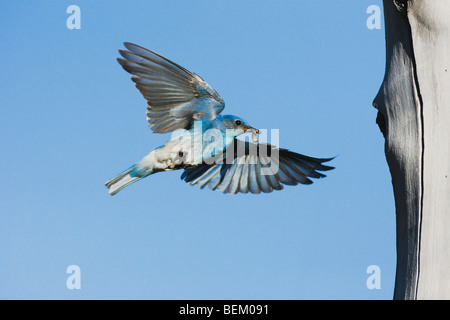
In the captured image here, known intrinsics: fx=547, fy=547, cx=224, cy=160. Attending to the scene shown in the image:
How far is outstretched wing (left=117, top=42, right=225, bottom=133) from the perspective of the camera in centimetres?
412

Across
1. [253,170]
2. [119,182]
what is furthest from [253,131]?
[119,182]

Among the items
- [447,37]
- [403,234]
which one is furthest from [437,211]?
[447,37]

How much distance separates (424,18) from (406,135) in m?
0.62

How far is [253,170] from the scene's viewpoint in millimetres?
4758

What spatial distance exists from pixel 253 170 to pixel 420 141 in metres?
2.15

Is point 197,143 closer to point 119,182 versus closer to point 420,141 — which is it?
point 119,182

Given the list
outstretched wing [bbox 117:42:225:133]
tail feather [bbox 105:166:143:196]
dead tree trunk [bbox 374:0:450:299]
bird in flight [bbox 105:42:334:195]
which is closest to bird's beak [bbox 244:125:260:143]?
bird in flight [bbox 105:42:334:195]

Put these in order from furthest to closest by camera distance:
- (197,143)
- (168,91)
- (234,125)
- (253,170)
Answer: (253,170), (168,91), (234,125), (197,143)

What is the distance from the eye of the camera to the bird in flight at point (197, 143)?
13.0ft

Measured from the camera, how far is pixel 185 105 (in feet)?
13.8

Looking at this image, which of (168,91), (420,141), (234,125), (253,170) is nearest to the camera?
(420,141)

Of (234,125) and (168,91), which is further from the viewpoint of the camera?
(168,91)

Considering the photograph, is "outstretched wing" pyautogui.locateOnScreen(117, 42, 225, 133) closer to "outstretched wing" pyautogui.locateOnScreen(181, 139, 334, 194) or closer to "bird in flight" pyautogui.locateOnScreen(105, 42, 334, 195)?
"bird in flight" pyautogui.locateOnScreen(105, 42, 334, 195)
